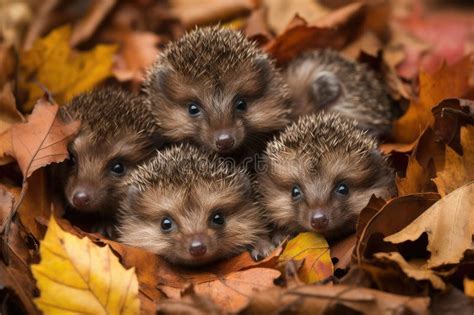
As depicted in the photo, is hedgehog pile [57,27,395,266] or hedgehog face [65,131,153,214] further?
hedgehog face [65,131,153,214]

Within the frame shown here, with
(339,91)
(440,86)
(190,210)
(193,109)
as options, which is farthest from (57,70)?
(440,86)

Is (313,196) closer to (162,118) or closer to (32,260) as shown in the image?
(162,118)

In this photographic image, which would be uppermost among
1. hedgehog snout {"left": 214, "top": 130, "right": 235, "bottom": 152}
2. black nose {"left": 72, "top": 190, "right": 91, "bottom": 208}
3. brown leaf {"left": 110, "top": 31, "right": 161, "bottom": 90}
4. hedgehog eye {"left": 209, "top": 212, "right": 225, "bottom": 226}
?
hedgehog snout {"left": 214, "top": 130, "right": 235, "bottom": 152}

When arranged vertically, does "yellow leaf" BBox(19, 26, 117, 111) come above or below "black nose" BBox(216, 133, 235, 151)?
below

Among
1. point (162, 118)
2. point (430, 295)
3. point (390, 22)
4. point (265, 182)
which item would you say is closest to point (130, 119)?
point (162, 118)

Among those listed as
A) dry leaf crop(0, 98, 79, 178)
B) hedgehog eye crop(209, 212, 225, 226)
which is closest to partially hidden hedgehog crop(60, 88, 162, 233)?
dry leaf crop(0, 98, 79, 178)

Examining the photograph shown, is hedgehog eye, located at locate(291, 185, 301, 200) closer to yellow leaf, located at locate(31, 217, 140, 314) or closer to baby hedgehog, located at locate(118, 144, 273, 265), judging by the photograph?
baby hedgehog, located at locate(118, 144, 273, 265)
